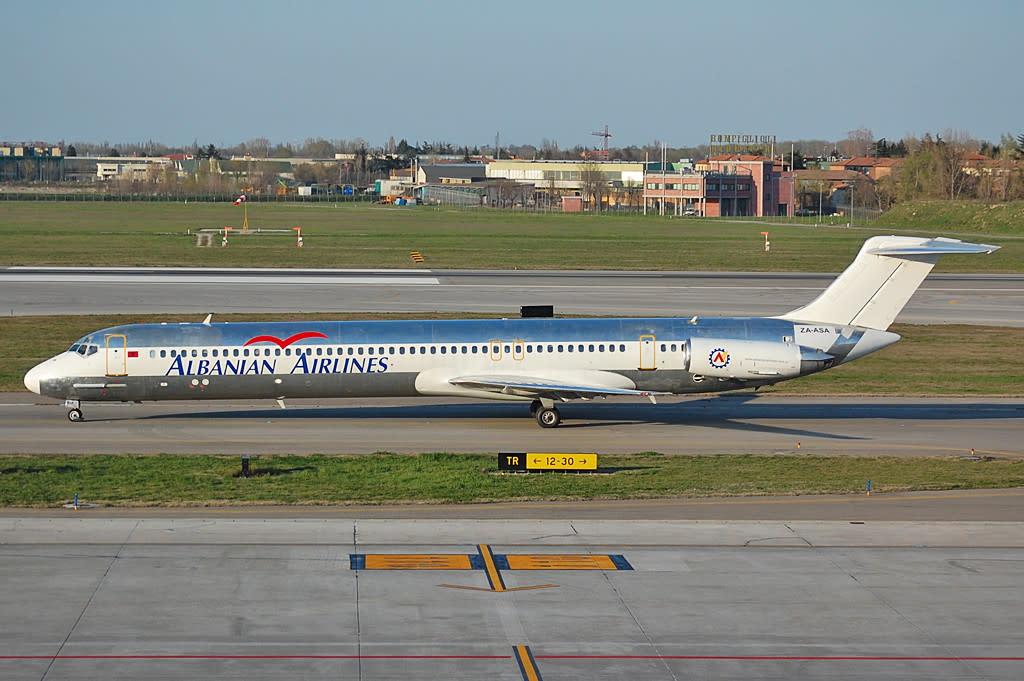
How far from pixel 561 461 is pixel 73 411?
1699cm

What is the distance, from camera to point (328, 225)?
480 feet

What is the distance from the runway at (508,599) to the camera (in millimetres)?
17859

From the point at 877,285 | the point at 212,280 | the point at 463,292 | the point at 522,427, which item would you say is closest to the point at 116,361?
the point at 522,427

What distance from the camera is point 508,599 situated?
20.9 m

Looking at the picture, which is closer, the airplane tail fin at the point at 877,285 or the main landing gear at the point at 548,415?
the airplane tail fin at the point at 877,285

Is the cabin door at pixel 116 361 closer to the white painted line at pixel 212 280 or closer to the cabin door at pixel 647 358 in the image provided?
the cabin door at pixel 647 358

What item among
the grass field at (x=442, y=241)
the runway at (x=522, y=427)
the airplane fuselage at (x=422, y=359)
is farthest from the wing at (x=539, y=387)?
the grass field at (x=442, y=241)

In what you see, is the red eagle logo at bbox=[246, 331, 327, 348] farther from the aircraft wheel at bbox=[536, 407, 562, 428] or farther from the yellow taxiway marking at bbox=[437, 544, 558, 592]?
the yellow taxiway marking at bbox=[437, 544, 558, 592]

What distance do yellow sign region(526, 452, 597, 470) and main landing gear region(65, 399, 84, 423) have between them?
16.0 metres

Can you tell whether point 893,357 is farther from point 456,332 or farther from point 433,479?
point 433,479

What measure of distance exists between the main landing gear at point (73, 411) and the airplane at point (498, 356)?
0.70m

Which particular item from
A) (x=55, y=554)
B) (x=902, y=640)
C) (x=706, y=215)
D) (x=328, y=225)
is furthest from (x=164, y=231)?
(x=902, y=640)

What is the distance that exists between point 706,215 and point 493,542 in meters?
178

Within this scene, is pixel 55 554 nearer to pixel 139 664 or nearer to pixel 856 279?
pixel 139 664
